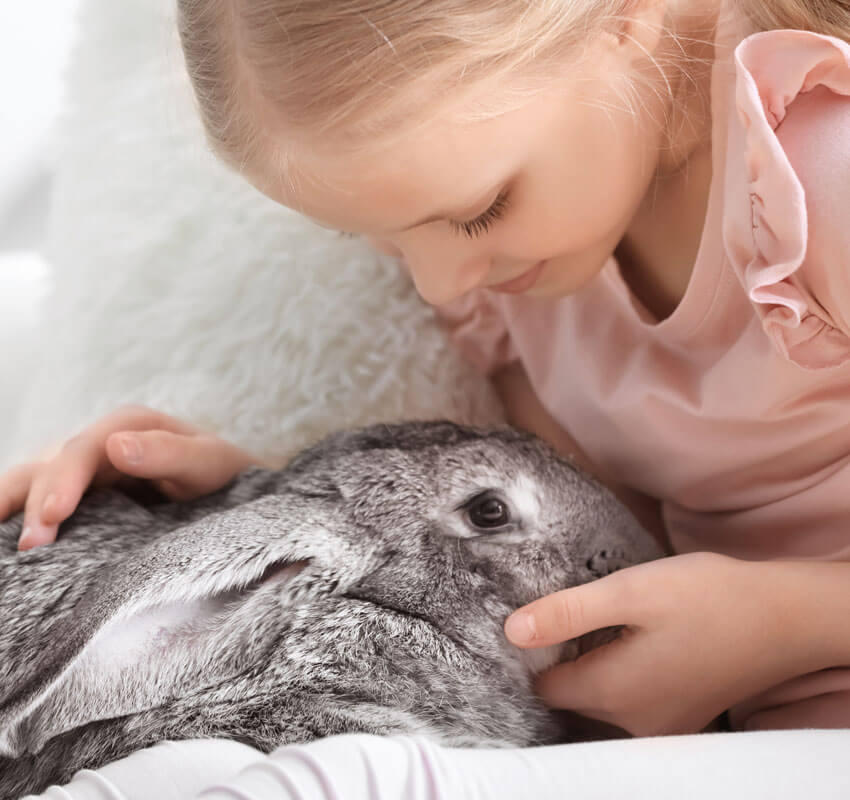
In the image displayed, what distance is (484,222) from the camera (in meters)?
0.89

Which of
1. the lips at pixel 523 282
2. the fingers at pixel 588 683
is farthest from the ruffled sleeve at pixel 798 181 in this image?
Answer: the fingers at pixel 588 683

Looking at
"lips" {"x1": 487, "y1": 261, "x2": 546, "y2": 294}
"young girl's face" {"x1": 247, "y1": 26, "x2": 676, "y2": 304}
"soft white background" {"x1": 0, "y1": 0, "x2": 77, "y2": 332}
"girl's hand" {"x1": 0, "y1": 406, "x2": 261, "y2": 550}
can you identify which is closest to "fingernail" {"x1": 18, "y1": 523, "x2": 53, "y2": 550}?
"girl's hand" {"x1": 0, "y1": 406, "x2": 261, "y2": 550}

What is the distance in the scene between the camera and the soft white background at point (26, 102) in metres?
1.88

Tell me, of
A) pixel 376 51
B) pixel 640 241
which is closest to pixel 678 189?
pixel 640 241

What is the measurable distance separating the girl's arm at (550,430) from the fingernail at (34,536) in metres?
0.55

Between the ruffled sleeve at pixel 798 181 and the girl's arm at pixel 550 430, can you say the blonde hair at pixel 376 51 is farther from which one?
the girl's arm at pixel 550 430

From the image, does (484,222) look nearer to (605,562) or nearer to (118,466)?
(605,562)

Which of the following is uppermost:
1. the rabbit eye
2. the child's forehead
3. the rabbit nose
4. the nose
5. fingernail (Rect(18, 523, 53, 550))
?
the child's forehead

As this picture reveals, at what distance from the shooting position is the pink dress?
0.81m

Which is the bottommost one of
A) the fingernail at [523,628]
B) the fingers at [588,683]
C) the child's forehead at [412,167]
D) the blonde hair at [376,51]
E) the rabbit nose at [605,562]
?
the fingers at [588,683]

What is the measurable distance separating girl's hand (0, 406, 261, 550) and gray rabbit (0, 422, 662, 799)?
31mm

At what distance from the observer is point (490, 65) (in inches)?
31.0

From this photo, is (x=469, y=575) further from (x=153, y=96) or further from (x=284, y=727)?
(x=153, y=96)

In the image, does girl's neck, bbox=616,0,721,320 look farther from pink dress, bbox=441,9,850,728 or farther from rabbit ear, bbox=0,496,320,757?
rabbit ear, bbox=0,496,320,757
